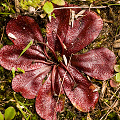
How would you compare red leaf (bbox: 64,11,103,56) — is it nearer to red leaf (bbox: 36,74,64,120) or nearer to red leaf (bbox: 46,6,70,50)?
red leaf (bbox: 46,6,70,50)

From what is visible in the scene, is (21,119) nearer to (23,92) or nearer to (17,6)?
(23,92)

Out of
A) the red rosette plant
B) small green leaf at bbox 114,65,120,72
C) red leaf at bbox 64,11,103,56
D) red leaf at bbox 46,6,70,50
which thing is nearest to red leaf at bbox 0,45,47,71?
the red rosette plant

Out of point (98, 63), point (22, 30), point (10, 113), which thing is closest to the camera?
point (10, 113)

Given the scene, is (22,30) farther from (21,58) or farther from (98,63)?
(98,63)

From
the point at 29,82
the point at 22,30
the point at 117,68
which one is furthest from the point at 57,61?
the point at 117,68

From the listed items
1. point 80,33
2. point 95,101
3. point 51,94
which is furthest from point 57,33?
point 95,101

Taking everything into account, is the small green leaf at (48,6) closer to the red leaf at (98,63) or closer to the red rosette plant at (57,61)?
the red rosette plant at (57,61)

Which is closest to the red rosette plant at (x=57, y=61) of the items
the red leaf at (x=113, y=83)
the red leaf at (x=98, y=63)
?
the red leaf at (x=98, y=63)
